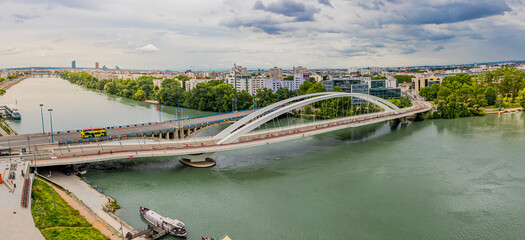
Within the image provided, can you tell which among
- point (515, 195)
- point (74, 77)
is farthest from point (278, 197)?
point (74, 77)

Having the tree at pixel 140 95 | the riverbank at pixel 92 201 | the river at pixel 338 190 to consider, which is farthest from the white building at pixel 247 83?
the riverbank at pixel 92 201

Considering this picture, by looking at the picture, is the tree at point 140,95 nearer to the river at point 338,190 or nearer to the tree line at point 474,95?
the river at point 338,190

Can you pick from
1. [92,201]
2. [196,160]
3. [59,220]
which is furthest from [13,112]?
[59,220]

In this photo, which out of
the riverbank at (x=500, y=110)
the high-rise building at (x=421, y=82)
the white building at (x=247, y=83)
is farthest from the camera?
the high-rise building at (x=421, y=82)

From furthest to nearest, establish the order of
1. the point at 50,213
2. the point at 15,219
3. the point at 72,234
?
the point at 50,213 → the point at 15,219 → the point at 72,234

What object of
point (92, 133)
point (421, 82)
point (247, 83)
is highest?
point (247, 83)

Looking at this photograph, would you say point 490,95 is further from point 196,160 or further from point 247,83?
point 196,160

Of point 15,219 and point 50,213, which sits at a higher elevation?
point 15,219
